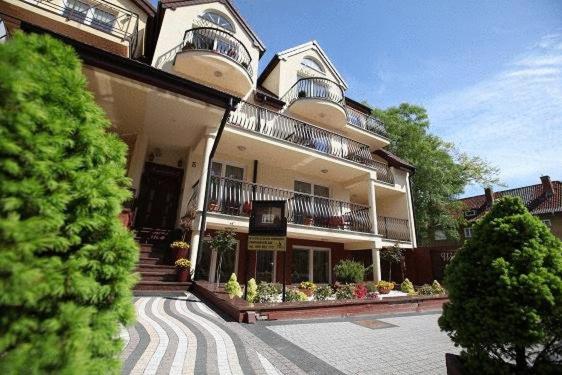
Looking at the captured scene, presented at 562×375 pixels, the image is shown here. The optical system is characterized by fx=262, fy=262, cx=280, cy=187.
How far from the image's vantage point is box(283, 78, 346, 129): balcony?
14.7 m

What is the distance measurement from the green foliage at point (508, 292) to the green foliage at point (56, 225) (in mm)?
3260

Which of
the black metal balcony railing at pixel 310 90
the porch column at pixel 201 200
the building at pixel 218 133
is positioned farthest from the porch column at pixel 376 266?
the black metal balcony railing at pixel 310 90

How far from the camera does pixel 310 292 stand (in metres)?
8.52

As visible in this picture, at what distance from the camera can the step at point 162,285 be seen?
686cm

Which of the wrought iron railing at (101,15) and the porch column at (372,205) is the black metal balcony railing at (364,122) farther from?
the wrought iron railing at (101,15)

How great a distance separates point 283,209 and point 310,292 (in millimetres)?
3352

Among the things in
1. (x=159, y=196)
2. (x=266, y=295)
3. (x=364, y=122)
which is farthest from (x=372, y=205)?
(x=159, y=196)

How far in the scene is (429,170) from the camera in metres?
21.7

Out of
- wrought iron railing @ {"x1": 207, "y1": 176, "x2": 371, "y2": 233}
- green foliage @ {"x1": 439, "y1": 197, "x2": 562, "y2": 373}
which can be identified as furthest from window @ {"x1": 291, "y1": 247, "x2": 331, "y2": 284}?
green foliage @ {"x1": 439, "y1": 197, "x2": 562, "y2": 373}

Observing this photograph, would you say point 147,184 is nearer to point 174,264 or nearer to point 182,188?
point 182,188

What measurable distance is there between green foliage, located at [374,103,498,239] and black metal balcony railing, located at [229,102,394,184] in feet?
29.0

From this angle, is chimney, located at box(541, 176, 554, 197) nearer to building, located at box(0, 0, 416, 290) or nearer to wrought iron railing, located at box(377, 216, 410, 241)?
building, located at box(0, 0, 416, 290)

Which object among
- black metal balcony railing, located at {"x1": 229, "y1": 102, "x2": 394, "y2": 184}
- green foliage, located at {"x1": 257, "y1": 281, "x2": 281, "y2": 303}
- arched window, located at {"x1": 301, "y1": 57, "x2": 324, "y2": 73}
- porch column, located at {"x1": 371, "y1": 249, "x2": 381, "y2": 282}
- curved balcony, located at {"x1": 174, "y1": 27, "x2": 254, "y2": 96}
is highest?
arched window, located at {"x1": 301, "y1": 57, "x2": 324, "y2": 73}

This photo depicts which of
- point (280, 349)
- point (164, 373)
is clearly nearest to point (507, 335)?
point (280, 349)
